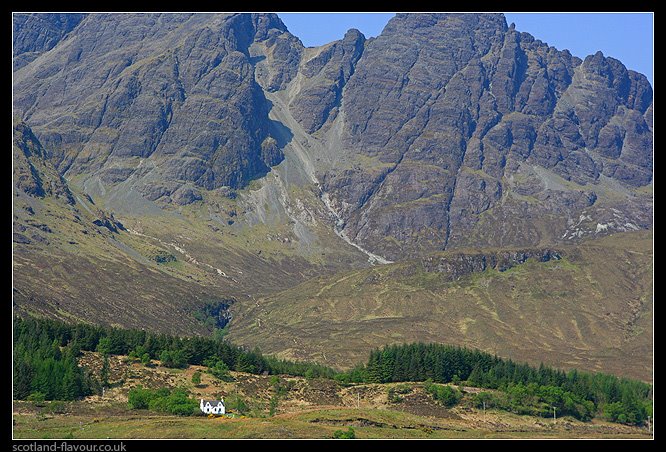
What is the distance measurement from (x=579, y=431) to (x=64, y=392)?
100 m

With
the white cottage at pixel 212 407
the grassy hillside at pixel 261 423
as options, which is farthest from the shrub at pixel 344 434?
the white cottage at pixel 212 407

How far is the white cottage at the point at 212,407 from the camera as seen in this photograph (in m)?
183

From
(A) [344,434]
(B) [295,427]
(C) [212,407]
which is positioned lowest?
(A) [344,434]

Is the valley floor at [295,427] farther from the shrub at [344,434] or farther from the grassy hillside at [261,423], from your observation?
the shrub at [344,434]

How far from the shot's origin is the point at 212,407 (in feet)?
603

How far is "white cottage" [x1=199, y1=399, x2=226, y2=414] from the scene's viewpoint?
18275 centimetres

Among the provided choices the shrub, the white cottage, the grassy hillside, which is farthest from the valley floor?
the white cottage

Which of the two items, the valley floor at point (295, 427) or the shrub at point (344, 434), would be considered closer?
the valley floor at point (295, 427)

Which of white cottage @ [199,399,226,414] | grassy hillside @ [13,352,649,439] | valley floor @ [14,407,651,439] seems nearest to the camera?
valley floor @ [14,407,651,439]

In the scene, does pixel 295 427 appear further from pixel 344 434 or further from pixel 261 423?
pixel 344 434

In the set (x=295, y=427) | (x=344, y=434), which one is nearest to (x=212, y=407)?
(x=295, y=427)

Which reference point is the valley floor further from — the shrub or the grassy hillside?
the shrub
